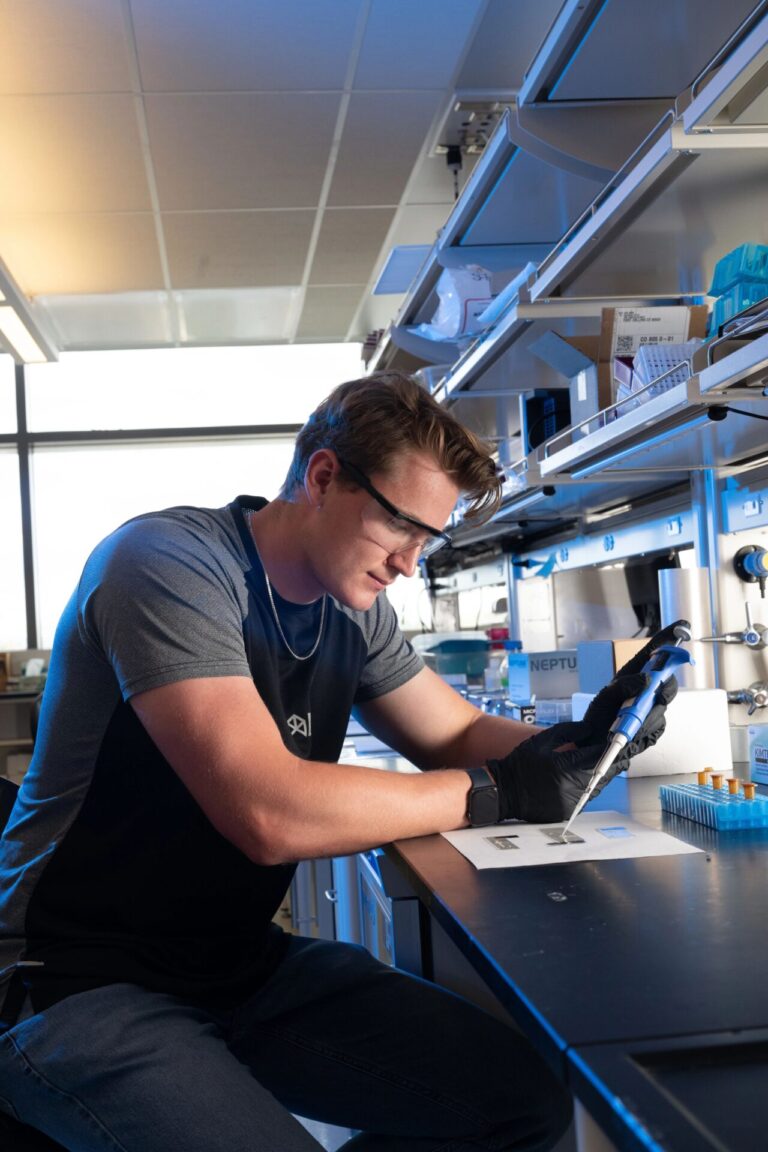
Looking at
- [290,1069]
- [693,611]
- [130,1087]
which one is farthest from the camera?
[693,611]

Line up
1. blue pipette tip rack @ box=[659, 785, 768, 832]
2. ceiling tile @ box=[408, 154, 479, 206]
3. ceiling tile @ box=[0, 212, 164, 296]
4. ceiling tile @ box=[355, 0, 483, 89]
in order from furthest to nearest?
ceiling tile @ box=[0, 212, 164, 296]
ceiling tile @ box=[408, 154, 479, 206]
ceiling tile @ box=[355, 0, 483, 89]
blue pipette tip rack @ box=[659, 785, 768, 832]

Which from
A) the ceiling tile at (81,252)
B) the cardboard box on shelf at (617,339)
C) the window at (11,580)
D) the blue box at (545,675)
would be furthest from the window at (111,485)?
the cardboard box on shelf at (617,339)

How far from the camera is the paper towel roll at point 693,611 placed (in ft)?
6.47

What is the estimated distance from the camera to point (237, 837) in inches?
48.1

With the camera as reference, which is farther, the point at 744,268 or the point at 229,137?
the point at 229,137

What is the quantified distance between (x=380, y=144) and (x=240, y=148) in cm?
55

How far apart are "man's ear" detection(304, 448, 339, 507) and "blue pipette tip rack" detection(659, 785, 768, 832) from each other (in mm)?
657

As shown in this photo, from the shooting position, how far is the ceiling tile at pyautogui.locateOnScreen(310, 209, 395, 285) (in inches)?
191

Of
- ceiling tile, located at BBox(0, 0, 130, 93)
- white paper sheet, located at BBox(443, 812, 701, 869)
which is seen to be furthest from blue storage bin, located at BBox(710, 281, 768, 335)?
ceiling tile, located at BBox(0, 0, 130, 93)

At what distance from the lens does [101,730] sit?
4.33 feet

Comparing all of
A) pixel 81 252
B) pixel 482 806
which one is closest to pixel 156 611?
pixel 482 806

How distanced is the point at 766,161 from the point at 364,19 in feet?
7.30

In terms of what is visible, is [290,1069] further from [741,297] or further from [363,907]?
[741,297]

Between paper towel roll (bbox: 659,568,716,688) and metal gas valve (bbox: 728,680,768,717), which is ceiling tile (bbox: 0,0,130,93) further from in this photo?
metal gas valve (bbox: 728,680,768,717)
